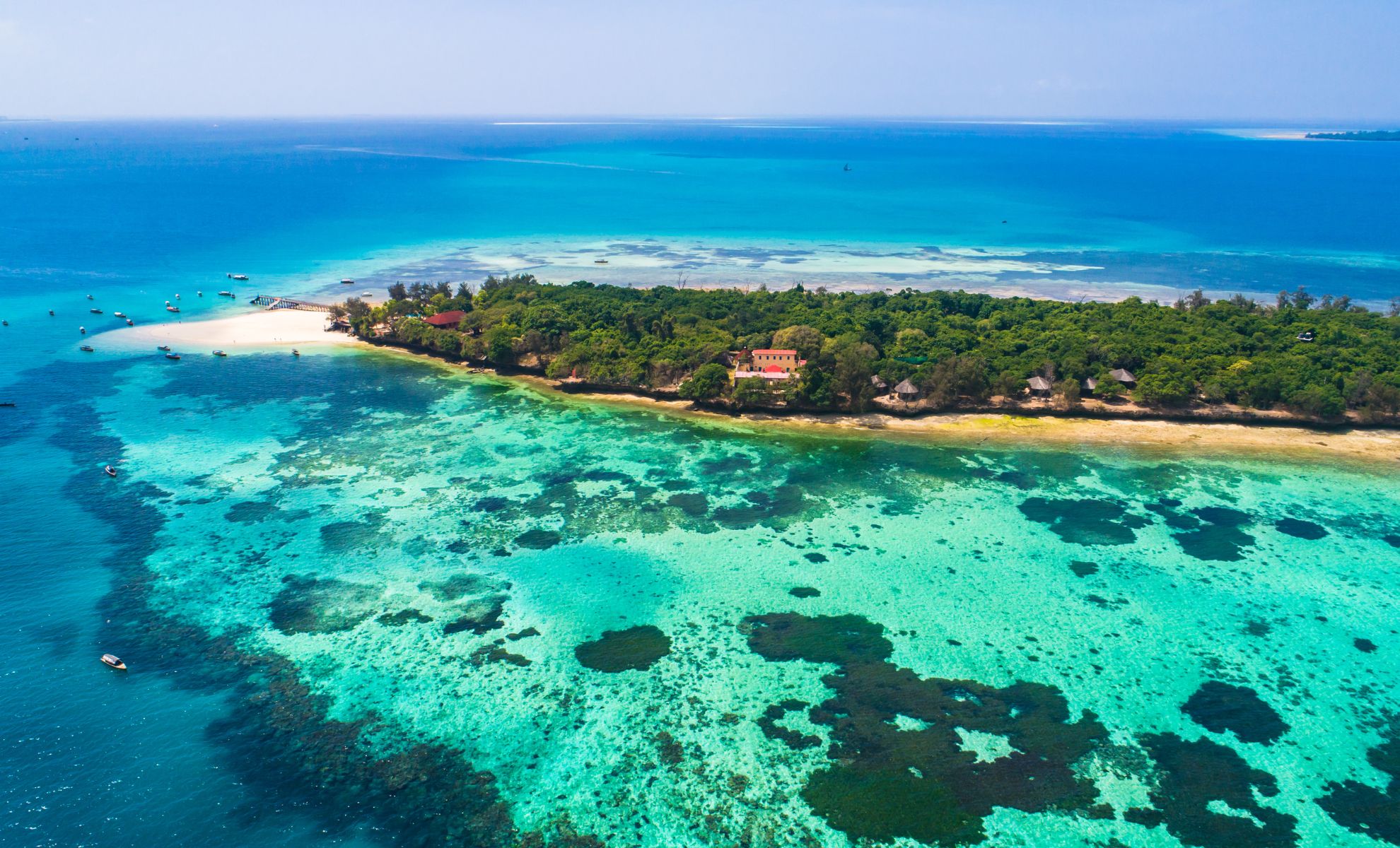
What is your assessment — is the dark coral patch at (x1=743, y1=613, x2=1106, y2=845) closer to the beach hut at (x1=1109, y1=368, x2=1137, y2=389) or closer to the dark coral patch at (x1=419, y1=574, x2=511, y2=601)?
the dark coral patch at (x1=419, y1=574, x2=511, y2=601)

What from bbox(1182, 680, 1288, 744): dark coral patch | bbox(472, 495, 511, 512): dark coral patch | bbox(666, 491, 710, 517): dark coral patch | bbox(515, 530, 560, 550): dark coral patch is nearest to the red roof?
bbox(472, 495, 511, 512): dark coral patch

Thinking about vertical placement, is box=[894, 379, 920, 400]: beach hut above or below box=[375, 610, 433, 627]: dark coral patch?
above

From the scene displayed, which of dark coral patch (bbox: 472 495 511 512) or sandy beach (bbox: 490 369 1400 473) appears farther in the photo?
sandy beach (bbox: 490 369 1400 473)

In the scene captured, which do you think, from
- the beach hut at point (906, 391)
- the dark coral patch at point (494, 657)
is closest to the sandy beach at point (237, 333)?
the dark coral patch at point (494, 657)

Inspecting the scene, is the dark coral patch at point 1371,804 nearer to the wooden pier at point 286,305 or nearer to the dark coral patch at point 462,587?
the dark coral patch at point 462,587

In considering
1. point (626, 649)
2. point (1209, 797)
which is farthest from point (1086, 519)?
point (626, 649)

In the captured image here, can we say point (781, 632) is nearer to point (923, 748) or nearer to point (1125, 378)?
point (923, 748)

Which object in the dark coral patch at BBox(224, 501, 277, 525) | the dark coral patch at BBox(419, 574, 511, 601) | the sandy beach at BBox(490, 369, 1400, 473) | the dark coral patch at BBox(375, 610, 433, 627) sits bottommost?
the dark coral patch at BBox(375, 610, 433, 627)
